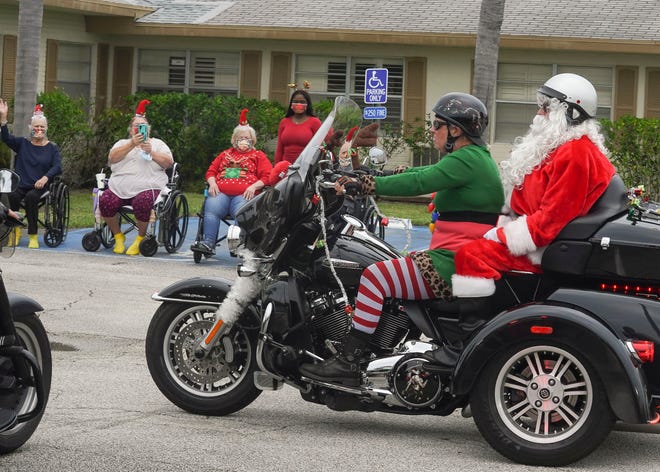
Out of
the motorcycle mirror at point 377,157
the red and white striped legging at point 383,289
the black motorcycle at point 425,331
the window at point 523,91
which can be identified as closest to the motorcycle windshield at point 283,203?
the black motorcycle at point 425,331

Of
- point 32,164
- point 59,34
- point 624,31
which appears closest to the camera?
point 32,164

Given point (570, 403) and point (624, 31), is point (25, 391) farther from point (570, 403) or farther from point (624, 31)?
point (624, 31)

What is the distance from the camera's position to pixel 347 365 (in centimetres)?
679

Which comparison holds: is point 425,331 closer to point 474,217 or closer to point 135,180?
point 474,217

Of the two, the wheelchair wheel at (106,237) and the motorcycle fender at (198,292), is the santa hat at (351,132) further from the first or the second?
the wheelchair wheel at (106,237)

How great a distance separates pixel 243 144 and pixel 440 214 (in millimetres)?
8614

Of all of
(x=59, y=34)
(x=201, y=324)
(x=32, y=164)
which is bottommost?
(x=201, y=324)

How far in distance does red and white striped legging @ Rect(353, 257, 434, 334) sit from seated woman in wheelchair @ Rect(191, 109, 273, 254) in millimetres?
8517

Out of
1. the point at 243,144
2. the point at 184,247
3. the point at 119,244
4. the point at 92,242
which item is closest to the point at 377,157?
the point at 243,144

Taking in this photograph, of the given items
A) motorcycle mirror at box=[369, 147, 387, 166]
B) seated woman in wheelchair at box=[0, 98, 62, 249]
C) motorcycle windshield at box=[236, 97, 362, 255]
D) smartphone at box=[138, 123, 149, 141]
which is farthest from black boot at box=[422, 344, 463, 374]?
seated woman in wheelchair at box=[0, 98, 62, 249]

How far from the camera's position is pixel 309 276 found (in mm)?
7047

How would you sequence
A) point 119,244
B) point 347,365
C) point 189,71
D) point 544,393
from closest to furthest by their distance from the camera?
point 544,393 < point 347,365 < point 119,244 < point 189,71

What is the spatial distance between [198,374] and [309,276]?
81 centimetres

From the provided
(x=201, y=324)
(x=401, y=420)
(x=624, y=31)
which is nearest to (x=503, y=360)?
(x=401, y=420)
